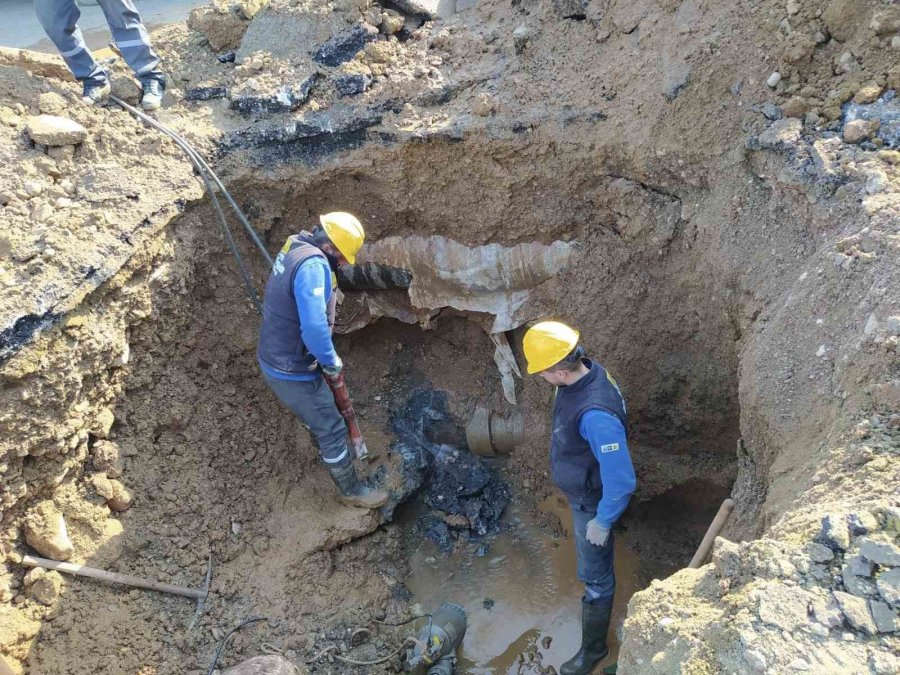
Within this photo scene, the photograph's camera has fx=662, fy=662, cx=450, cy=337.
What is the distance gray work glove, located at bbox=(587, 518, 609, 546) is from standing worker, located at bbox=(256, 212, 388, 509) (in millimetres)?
1567

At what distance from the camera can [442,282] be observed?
183 inches

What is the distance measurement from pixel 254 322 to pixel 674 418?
9.32 feet

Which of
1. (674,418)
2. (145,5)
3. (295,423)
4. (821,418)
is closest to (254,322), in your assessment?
(295,423)

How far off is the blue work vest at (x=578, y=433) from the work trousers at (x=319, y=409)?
1458 millimetres

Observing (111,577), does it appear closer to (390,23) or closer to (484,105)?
(484,105)

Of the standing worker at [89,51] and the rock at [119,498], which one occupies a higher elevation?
the standing worker at [89,51]

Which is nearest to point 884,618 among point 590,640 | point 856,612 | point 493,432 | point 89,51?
point 856,612

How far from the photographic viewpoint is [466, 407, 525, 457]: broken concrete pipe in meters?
4.88

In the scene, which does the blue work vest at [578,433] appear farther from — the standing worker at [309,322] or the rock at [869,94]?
the rock at [869,94]

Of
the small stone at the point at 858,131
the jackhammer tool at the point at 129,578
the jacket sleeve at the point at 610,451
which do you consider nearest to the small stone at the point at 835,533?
the jacket sleeve at the point at 610,451

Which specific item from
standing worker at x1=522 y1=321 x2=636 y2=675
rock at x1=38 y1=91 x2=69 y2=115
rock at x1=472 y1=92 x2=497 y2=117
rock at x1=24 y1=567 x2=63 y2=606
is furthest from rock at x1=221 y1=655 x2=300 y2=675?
rock at x1=38 y1=91 x2=69 y2=115

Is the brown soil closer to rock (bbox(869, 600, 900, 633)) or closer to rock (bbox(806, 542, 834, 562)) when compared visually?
rock (bbox(806, 542, 834, 562))

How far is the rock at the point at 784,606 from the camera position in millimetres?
1842

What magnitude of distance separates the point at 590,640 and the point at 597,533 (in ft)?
2.68
